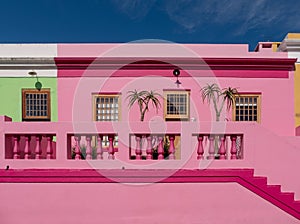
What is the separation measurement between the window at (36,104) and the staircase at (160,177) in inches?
161

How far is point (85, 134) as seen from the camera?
4.17 metres

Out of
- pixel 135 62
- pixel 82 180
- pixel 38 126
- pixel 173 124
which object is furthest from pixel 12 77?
pixel 173 124

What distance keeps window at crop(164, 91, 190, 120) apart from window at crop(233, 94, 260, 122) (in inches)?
55.6

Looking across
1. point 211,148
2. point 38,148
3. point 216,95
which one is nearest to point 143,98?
point 216,95

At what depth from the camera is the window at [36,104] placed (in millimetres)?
7879

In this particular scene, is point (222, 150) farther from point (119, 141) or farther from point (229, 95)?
point (229, 95)

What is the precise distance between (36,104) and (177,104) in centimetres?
414

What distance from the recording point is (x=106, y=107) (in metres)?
7.85

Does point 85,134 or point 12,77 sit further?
point 12,77

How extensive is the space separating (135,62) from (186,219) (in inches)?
192

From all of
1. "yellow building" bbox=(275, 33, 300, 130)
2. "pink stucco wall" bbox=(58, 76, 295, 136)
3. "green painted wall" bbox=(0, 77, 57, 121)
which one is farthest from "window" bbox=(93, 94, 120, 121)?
"yellow building" bbox=(275, 33, 300, 130)

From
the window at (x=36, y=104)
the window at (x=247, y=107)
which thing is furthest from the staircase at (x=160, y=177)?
the window at (x=36, y=104)

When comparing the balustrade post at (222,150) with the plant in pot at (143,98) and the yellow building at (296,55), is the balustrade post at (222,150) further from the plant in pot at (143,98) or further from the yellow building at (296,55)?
the yellow building at (296,55)

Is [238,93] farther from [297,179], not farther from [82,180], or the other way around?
[82,180]
